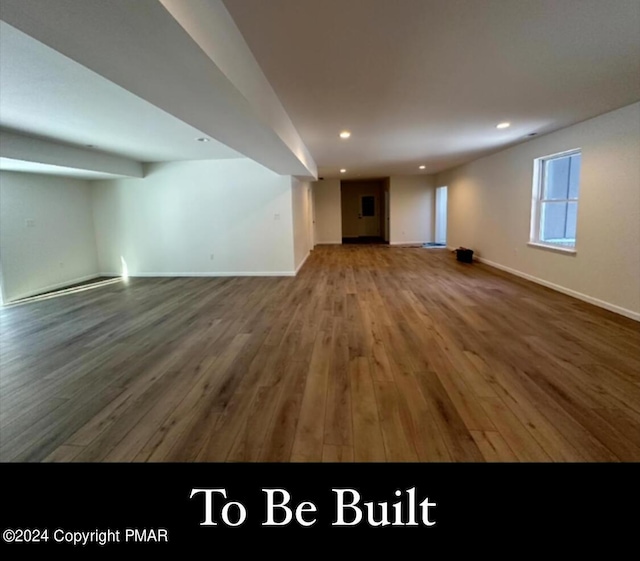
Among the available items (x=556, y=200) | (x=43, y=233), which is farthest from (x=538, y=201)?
(x=43, y=233)

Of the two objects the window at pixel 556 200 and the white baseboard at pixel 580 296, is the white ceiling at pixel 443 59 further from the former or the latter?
the white baseboard at pixel 580 296

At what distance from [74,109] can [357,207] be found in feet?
40.0

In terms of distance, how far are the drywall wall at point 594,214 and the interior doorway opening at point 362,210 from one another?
25.1 feet

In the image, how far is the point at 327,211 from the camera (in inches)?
518

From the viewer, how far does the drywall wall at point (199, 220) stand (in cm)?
721

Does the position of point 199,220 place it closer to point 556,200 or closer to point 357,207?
point 556,200

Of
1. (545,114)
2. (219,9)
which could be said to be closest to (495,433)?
(219,9)

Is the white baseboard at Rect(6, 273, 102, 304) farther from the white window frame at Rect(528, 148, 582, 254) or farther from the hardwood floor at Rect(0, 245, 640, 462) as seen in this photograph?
the white window frame at Rect(528, 148, 582, 254)
